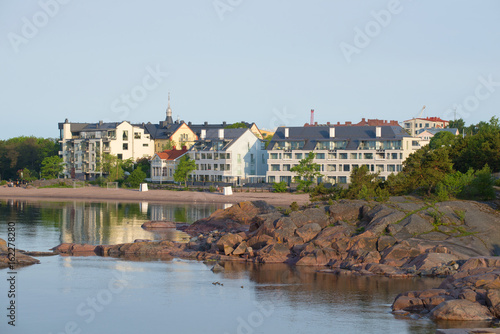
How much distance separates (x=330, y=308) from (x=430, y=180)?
23832 mm

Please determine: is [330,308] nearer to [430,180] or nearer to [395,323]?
[395,323]

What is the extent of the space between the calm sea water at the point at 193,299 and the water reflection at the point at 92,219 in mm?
6676

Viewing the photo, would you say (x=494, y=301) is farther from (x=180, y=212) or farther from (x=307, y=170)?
(x=307, y=170)

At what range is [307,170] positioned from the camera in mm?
92438

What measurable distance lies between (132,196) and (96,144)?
3213 centimetres

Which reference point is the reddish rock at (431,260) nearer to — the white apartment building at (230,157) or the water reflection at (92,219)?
the water reflection at (92,219)

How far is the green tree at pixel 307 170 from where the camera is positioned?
9131 cm

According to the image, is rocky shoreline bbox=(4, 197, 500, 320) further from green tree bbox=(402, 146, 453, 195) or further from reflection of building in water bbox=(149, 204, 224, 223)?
reflection of building in water bbox=(149, 204, 224, 223)

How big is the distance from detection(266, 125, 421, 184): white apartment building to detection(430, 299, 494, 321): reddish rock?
6554 cm

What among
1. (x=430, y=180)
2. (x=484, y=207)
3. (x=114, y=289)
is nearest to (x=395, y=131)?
(x=430, y=180)

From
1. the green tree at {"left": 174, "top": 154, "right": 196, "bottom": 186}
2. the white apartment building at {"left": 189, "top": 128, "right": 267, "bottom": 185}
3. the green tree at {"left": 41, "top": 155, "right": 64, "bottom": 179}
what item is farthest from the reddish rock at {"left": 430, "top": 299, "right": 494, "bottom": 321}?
the green tree at {"left": 41, "top": 155, "right": 64, "bottom": 179}

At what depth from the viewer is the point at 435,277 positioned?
34.5m

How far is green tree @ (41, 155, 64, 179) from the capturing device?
401 ft

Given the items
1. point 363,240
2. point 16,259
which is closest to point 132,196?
point 16,259
